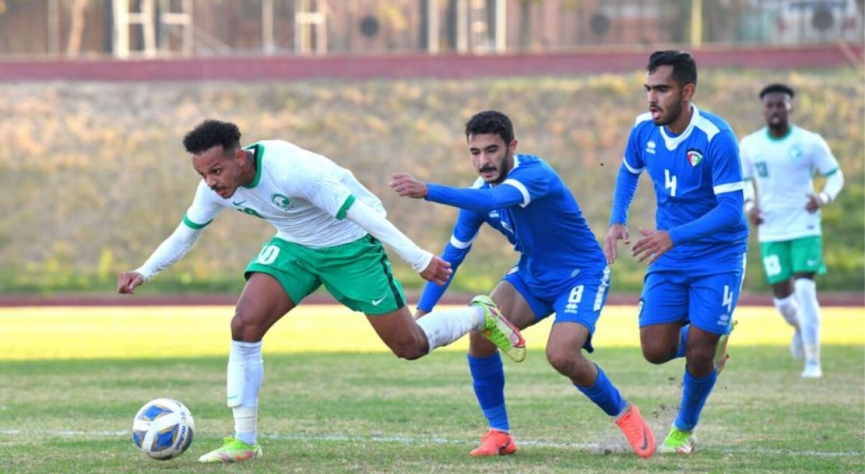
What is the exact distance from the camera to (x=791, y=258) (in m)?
14.2

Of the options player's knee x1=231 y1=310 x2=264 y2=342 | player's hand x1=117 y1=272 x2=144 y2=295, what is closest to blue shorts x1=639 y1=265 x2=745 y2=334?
player's knee x1=231 y1=310 x2=264 y2=342

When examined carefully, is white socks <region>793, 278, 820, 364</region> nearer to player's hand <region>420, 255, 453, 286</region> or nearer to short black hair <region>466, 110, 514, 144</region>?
short black hair <region>466, 110, 514, 144</region>

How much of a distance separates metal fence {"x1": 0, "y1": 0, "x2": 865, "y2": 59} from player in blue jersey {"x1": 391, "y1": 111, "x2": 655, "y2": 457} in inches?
1176

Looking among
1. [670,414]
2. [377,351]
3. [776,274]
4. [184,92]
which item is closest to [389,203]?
[184,92]

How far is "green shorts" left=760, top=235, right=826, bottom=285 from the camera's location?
14.0 meters

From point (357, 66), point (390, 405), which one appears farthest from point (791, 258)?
point (357, 66)

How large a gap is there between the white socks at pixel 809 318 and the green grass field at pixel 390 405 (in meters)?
0.33

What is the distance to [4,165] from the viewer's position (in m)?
34.9

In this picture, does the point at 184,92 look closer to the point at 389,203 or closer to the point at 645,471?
the point at 389,203

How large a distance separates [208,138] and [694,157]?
9.55 feet

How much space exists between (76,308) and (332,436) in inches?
697

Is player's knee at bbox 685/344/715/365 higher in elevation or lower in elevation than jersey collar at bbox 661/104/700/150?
lower

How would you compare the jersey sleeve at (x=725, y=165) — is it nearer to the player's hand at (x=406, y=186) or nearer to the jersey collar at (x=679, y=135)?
the jersey collar at (x=679, y=135)

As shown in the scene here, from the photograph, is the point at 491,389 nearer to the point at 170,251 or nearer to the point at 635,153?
the point at 635,153
